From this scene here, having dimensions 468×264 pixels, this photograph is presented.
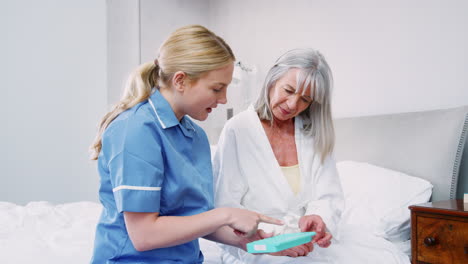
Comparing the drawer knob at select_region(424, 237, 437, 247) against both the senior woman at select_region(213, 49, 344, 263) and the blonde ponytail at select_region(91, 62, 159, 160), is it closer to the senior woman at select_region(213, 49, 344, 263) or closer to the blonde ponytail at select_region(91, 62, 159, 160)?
the senior woman at select_region(213, 49, 344, 263)

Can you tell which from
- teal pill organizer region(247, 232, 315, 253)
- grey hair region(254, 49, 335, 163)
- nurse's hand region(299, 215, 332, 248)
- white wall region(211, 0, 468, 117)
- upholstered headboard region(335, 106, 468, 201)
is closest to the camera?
teal pill organizer region(247, 232, 315, 253)

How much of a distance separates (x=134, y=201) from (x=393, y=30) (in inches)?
72.7

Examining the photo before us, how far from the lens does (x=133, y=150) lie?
3.01ft

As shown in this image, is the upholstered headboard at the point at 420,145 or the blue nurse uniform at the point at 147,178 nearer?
the blue nurse uniform at the point at 147,178

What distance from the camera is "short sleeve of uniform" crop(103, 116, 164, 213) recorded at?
895 millimetres

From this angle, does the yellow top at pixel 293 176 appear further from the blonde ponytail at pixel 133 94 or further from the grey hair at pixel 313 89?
the blonde ponytail at pixel 133 94

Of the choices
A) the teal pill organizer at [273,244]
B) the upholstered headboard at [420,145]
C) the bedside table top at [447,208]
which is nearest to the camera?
the teal pill organizer at [273,244]

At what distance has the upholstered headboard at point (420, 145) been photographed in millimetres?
1728

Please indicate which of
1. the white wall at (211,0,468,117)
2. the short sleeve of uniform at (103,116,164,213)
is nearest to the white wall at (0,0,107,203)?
the white wall at (211,0,468,117)

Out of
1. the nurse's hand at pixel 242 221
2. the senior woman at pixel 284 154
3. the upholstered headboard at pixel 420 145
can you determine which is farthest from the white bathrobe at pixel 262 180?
the upholstered headboard at pixel 420 145

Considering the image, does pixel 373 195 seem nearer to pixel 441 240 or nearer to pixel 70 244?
pixel 441 240

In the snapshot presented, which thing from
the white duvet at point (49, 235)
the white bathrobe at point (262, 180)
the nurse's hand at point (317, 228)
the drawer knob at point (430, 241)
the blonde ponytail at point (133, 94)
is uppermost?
the blonde ponytail at point (133, 94)

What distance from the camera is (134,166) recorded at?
91 cm

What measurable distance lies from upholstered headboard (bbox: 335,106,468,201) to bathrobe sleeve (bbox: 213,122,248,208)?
920mm
